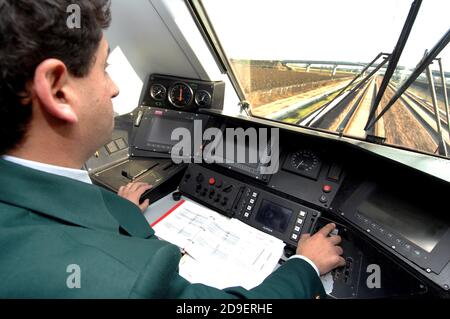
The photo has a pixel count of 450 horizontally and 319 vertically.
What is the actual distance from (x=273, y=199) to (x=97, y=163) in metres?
1.03

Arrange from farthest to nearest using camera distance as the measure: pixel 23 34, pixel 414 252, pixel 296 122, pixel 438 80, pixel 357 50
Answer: pixel 296 122 → pixel 357 50 → pixel 438 80 → pixel 414 252 → pixel 23 34

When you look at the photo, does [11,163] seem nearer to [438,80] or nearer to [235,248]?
[235,248]

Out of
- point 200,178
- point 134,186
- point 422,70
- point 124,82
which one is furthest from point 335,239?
point 124,82

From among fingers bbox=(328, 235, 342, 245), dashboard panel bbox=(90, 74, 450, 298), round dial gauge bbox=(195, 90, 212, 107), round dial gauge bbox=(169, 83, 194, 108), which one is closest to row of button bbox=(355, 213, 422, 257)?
dashboard panel bbox=(90, 74, 450, 298)

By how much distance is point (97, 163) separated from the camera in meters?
1.40

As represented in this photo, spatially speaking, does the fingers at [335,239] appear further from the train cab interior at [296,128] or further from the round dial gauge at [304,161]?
the round dial gauge at [304,161]

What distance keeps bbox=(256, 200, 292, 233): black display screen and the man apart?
466mm

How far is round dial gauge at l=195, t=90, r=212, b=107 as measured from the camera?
5.32 ft

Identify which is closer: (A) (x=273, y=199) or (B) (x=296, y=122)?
(A) (x=273, y=199)

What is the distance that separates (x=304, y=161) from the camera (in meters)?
1.20

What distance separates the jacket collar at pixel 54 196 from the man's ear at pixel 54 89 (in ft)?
0.45

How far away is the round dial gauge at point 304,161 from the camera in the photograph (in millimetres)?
1179

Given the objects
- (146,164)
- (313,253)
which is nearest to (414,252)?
(313,253)

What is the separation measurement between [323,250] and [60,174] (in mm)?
870
